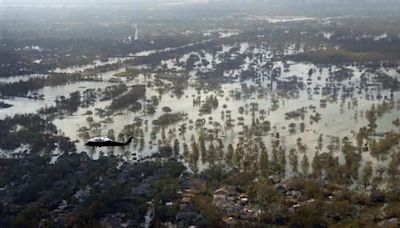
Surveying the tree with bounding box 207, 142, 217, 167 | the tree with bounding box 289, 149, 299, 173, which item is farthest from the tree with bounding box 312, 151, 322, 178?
the tree with bounding box 207, 142, 217, 167

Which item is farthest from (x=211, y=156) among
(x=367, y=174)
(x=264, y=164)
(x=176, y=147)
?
(x=367, y=174)

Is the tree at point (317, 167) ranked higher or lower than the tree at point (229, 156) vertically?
higher

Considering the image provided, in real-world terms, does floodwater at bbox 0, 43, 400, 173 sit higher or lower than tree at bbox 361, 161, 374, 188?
lower

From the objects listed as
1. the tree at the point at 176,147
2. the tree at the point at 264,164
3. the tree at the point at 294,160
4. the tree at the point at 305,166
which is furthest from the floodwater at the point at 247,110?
the tree at the point at 264,164

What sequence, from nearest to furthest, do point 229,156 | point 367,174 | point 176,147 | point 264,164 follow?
point 367,174 → point 264,164 → point 229,156 → point 176,147

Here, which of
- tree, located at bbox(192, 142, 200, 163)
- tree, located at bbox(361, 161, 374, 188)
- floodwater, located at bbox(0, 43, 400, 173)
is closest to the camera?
tree, located at bbox(361, 161, 374, 188)

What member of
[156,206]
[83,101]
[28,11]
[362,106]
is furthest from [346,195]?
[28,11]

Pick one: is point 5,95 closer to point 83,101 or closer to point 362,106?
point 83,101

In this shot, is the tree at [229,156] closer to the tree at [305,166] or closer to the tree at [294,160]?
the tree at [294,160]

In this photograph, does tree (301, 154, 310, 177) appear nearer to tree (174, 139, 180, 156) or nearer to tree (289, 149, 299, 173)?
tree (289, 149, 299, 173)

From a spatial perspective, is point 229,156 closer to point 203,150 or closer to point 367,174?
point 203,150

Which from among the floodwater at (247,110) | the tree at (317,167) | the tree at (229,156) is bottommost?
the floodwater at (247,110)
